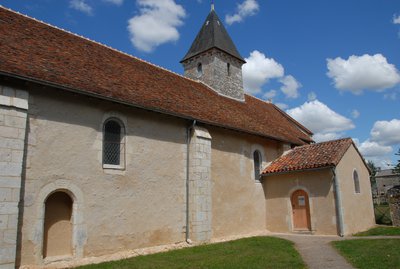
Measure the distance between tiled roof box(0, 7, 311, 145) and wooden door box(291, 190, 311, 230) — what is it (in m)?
2.81

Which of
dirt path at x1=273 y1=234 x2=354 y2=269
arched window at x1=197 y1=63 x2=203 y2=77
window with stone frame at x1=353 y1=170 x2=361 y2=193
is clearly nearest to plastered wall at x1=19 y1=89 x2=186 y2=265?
dirt path at x1=273 y1=234 x2=354 y2=269

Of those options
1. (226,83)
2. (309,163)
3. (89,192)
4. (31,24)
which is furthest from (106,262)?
(226,83)

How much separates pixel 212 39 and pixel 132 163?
11.2 metres

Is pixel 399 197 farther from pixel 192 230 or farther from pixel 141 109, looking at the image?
pixel 141 109

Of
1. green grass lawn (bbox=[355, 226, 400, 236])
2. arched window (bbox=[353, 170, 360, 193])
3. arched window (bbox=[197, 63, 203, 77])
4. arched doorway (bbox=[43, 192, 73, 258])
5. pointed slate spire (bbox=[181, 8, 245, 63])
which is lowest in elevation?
green grass lawn (bbox=[355, 226, 400, 236])

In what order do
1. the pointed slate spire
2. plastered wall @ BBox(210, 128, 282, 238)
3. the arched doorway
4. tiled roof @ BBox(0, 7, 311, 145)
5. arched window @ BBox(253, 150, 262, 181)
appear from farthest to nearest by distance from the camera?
the pointed slate spire
arched window @ BBox(253, 150, 262, 181)
plastered wall @ BBox(210, 128, 282, 238)
tiled roof @ BBox(0, 7, 311, 145)
the arched doorway

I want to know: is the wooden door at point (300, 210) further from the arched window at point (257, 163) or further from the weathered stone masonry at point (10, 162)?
the weathered stone masonry at point (10, 162)

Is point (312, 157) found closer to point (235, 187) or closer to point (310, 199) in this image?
point (310, 199)

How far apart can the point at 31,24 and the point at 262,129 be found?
33.2 ft

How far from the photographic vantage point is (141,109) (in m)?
11.2

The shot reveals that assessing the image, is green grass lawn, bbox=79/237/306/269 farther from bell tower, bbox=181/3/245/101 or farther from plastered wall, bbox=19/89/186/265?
bell tower, bbox=181/3/245/101

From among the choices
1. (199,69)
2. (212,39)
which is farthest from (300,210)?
(212,39)

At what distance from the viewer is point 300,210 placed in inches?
590

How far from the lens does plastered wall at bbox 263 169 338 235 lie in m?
14.0
